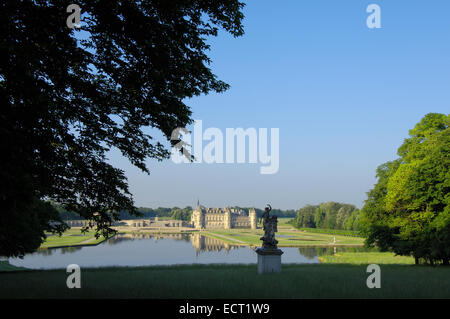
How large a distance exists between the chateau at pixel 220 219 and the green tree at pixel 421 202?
13075cm

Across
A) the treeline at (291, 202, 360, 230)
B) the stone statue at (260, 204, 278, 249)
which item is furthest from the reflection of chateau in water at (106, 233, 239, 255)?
the treeline at (291, 202, 360, 230)

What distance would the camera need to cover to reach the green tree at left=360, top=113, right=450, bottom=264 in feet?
64.3

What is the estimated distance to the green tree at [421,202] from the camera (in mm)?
19594

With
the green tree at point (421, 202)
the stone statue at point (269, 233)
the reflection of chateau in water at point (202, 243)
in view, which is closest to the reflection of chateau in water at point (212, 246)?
the reflection of chateau in water at point (202, 243)

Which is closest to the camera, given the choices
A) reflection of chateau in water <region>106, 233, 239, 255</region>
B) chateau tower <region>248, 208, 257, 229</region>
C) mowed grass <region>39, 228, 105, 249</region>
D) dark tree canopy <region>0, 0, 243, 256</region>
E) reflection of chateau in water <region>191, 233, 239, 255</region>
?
dark tree canopy <region>0, 0, 243, 256</region>

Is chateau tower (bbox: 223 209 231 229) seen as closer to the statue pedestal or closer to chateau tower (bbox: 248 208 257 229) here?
chateau tower (bbox: 248 208 257 229)

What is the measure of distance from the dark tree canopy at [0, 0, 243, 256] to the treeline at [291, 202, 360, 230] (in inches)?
3563

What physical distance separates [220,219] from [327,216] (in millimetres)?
57217

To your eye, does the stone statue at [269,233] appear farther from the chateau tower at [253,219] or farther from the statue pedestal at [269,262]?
the chateau tower at [253,219]

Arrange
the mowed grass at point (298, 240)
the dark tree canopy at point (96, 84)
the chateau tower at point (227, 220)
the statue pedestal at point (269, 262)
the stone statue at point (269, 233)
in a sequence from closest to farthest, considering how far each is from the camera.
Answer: the dark tree canopy at point (96, 84)
the statue pedestal at point (269, 262)
the stone statue at point (269, 233)
the mowed grass at point (298, 240)
the chateau tower at point (227, 220)

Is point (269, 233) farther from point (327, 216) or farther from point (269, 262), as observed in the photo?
point (327, 216)
